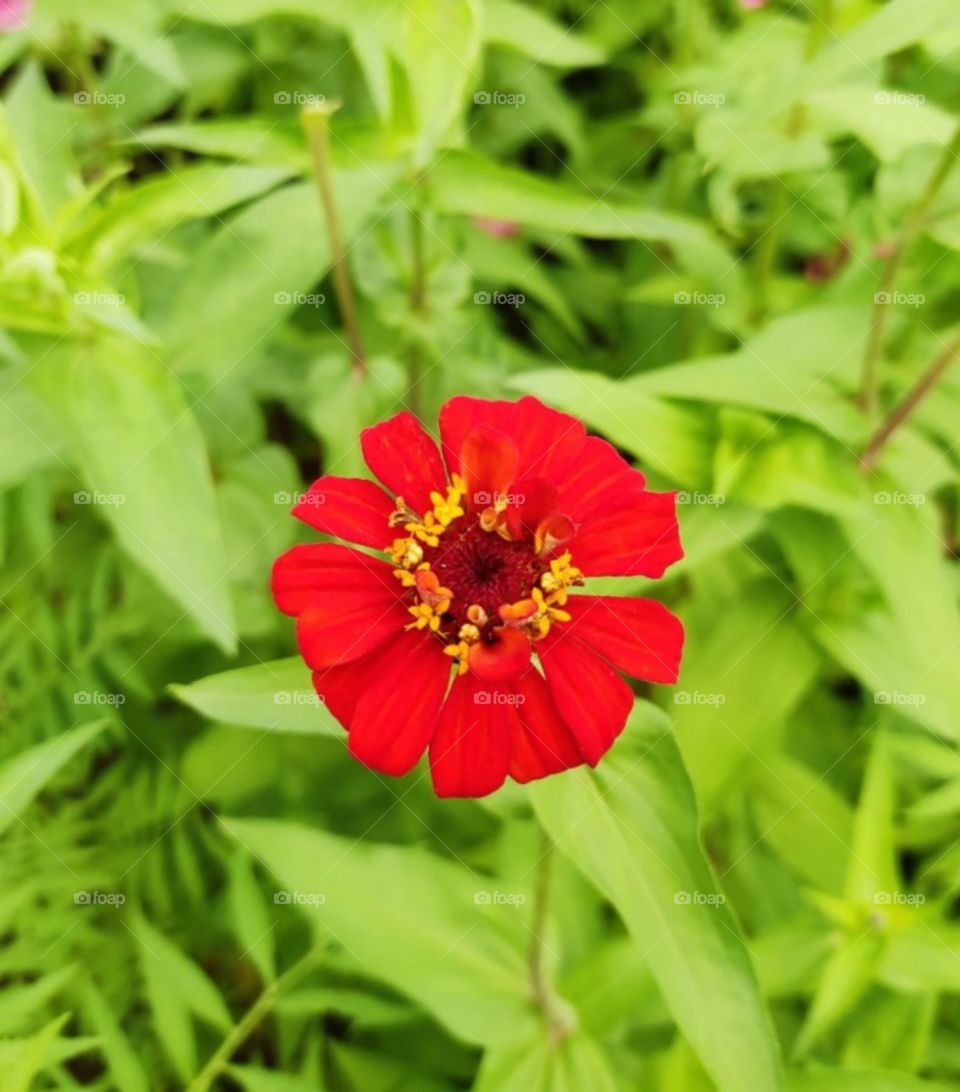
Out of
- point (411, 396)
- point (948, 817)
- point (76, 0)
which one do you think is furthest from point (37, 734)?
point (948, 817)

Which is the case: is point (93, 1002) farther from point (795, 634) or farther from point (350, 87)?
point (350, 87)

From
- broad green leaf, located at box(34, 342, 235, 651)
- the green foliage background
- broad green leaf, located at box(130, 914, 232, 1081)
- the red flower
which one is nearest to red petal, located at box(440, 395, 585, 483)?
the red flower

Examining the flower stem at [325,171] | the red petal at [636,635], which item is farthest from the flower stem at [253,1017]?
the flower stem at [325,171]

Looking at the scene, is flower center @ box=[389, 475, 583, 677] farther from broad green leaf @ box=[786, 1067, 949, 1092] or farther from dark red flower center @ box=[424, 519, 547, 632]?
broad green leaf @ box=[786, 1067, 949, 1092]

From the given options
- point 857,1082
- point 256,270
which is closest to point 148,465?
point 256,270

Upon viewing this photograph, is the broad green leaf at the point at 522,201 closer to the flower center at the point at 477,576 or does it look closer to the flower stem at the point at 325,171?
the flower stem at the point at 325,171
